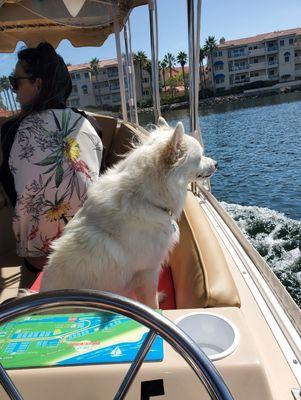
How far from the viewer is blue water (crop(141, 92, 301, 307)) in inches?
264

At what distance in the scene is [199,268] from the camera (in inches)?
80.6

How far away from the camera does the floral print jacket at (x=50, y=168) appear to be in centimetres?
245

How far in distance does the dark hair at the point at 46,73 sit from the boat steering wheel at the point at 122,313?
1.86m

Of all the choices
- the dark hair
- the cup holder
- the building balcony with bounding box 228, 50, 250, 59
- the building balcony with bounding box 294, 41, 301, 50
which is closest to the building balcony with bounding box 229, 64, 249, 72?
the building balcony with bounding box 228, 50, 250, 59

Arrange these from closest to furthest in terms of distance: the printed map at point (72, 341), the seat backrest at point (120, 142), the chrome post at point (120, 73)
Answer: the printed map at point (72, 341)
the seat backrest at point (120, 142)
the chrome post at point (120, 73)

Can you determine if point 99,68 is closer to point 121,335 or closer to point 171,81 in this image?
point 121,335

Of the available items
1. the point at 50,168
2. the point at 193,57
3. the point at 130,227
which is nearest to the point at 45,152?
the point at 50,168

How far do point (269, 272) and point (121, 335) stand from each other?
4.43 feet

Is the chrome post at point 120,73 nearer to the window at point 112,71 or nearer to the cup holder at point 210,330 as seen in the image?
the window at point 112,71

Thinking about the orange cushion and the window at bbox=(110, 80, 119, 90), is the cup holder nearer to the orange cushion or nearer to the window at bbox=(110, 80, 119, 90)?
the orange cushion

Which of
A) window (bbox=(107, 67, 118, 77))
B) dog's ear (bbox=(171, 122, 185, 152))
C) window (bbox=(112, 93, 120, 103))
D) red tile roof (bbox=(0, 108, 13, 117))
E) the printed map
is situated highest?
window (bbox=(107, 67, 118, 77))

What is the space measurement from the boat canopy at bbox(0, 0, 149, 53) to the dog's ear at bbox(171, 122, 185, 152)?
2.43m

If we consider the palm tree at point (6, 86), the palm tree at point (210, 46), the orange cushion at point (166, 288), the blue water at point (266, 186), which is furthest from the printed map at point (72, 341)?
the palm tree at point (210, 46)

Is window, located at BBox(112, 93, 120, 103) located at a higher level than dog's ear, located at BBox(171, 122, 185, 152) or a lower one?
higher
